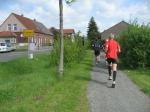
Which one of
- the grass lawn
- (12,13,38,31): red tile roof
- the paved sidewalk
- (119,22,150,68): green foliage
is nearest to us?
the grass lawn

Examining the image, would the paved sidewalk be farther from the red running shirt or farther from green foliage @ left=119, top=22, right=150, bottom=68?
green foliage @ left=119, top=22, right=150, bottom=68

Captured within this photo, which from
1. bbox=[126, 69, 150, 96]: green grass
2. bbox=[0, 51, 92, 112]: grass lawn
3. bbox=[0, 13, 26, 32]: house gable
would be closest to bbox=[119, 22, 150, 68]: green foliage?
bbox=[126, 69, 150, 96]: green grass

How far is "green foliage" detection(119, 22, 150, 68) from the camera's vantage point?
22.1 metres

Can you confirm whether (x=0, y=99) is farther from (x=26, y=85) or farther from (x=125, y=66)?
(x=125, y=66)

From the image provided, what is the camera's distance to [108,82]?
15.3 meters

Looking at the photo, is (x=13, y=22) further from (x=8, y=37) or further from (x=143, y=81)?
(x=143, y=81)

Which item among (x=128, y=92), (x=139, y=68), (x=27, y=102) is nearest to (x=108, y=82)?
(x=128, y=92)

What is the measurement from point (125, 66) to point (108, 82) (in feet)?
28.2

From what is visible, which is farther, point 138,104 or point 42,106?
point 138,104

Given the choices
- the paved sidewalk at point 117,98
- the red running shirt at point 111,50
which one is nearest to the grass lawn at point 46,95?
the paved sidewalk at point 117,98

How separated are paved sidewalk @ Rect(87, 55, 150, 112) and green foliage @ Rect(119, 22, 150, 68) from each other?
721 centimetres

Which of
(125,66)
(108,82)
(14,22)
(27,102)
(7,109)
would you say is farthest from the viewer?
(14,22)

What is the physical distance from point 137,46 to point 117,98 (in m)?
11.2

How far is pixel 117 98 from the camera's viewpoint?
37.6ft
